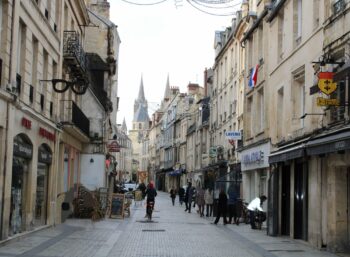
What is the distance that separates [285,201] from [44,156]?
8.22 meters

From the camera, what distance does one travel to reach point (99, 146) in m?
33.2

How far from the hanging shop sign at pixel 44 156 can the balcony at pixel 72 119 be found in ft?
7.40

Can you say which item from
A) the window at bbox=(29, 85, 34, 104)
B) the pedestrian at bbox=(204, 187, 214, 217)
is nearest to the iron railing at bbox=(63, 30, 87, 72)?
the window at bbox=(29, 85, 34, 104)

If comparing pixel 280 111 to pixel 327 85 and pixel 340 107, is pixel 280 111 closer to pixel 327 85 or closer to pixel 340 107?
pixel 340 107

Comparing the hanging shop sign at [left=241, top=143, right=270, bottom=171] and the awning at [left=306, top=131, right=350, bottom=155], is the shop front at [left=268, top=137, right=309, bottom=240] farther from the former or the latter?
the hanging shop sign at [left=241, top=143, right=270, bottom=171]

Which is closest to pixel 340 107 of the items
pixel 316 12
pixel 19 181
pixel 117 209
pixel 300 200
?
pixel 316 12

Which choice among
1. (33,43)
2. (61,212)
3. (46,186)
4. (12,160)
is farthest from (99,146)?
(12,160)

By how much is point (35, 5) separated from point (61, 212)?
8962 millimetres

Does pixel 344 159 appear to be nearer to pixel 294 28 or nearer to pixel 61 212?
pixel 294 28

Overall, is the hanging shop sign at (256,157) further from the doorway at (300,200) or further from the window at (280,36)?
the doorway at (300,200)

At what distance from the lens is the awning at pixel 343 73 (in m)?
12.5

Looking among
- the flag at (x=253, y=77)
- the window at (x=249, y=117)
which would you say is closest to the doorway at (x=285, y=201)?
the flag at (x=253, y=77)

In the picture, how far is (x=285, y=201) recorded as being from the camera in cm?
1972

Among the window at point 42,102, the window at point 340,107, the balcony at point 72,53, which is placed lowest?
the window at point 340,107
